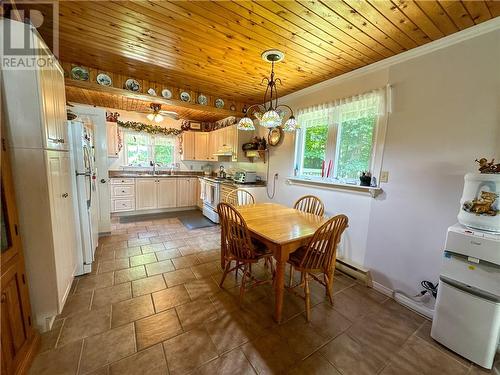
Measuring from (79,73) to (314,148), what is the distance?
10.8ft

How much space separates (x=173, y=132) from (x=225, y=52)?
152 inches

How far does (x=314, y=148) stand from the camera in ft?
10.3

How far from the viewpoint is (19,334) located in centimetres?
127

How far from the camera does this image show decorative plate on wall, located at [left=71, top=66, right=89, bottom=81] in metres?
2.52

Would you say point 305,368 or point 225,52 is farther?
point 225,52

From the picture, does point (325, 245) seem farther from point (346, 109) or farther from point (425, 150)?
point (346, 109)

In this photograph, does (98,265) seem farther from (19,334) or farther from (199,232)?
(199,232)

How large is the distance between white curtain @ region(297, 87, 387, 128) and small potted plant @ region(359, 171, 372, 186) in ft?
2.18

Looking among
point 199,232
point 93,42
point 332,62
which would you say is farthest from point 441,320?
point 93,42

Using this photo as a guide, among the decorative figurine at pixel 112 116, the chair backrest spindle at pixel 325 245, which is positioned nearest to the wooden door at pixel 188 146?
the decorative figurine at pixel 112 116

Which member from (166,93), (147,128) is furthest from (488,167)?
(147,128)

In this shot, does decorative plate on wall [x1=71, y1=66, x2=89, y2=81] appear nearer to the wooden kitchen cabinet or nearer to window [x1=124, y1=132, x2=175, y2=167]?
window [x1=124, y1=132, x2=175, y2=167]

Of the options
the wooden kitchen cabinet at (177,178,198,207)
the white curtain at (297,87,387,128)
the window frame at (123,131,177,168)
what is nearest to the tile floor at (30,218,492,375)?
the white curtain at (297,87,387,128)

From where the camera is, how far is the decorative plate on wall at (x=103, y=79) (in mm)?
2652
